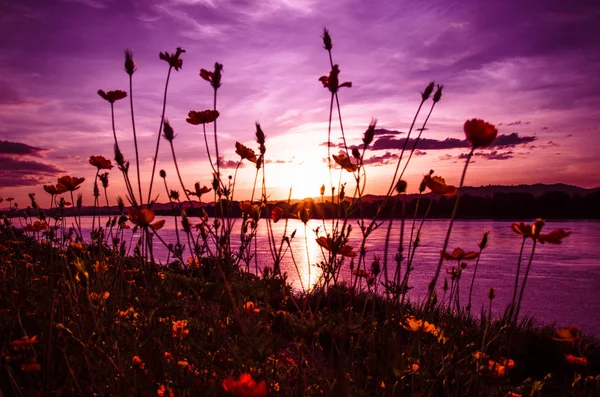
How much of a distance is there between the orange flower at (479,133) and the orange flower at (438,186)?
0.34 meters

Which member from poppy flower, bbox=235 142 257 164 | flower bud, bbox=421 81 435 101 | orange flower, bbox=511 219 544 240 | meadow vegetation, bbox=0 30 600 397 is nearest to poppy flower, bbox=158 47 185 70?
meadow vegetation, bbox=0 30 600 397

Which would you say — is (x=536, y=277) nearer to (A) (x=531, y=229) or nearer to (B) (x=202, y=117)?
(A) (x=531, y=229)

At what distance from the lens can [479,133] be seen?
1.29 m

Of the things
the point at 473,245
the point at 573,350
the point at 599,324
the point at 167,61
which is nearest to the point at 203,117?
the point at 167,61

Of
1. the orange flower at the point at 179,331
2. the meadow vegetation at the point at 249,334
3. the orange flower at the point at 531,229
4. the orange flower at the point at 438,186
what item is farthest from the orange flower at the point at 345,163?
the orange flower at the point at 179,331

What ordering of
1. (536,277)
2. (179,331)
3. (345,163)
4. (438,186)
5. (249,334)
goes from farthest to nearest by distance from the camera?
(536,277) < (345,163) < (179,331) < (438,186) < (249,334)

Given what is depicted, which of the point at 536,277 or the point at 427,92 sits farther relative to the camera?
the point at 536,277

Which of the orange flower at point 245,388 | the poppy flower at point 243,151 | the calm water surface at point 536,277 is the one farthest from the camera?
the calm water surface at point 536,277

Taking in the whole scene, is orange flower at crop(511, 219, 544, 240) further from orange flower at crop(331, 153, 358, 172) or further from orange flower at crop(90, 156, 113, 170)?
orange flower at crop(90, 156, 113, 170)

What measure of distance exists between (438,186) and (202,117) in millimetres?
1116

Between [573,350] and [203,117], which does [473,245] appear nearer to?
[573,350]

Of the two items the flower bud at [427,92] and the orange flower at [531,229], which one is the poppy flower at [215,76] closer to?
the flower bud at [427,92]

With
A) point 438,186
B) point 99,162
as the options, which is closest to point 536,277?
point 438,186

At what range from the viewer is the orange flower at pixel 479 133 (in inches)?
50.2
